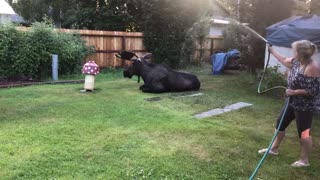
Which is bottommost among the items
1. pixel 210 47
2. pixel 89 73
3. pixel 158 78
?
pixel 158 78

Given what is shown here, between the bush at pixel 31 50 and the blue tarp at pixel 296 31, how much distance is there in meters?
6.57

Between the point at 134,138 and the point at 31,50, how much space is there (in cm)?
668

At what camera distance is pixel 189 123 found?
21.2 feet

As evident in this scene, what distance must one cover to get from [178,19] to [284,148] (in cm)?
1088

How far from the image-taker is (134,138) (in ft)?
17.9

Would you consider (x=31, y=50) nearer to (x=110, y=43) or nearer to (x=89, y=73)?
(x=89, y=73)

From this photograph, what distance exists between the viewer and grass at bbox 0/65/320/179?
429 cm

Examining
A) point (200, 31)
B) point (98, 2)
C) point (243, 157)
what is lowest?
point (243, 157)

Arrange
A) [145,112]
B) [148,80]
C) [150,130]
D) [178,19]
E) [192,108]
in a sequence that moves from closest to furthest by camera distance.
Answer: [150,130]
[145,112]
[192,108]
[148,80]
[178,19]

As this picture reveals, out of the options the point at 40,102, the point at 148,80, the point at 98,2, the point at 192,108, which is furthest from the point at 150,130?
the point at 98,2

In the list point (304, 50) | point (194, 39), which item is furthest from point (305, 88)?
point (194, 39)

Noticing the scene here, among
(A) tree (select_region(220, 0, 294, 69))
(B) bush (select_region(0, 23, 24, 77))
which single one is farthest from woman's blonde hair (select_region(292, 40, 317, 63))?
(B) bush (select_region(0, 23, 24, 77))

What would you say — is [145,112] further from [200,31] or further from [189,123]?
[200,31]

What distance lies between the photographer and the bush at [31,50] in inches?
422
